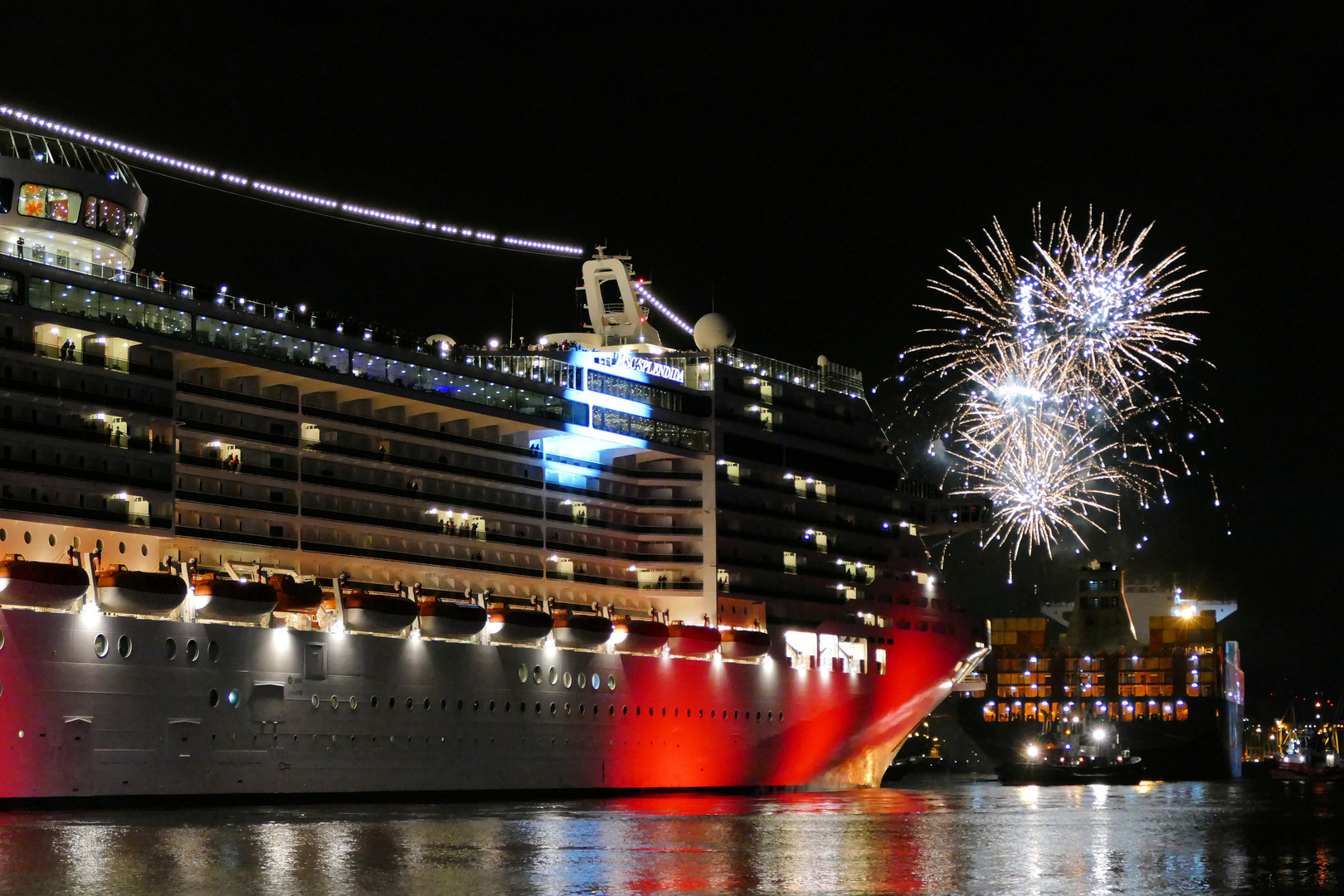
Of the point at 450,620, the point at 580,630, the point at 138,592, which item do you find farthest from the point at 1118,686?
the point at 138,592

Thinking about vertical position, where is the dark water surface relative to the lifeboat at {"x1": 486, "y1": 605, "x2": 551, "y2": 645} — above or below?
below

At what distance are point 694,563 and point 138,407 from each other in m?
23.1

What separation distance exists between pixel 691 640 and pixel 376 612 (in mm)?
14131

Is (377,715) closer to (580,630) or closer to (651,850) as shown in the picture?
(580,630)

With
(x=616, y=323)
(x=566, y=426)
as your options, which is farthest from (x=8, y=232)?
(x=616, y=323)

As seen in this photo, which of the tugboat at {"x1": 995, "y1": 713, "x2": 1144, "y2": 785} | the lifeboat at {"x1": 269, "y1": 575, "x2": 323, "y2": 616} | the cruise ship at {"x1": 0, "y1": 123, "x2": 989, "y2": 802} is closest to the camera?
the cruise ship at {"x1": 0, "y1": 123, "x2": 989, "y2": 802}

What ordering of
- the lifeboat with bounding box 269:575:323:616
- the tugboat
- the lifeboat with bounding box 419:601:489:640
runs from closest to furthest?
1. the lifeboat with bounding box 269:575:323:616
2. the lifeboat with bounding box 419:601:489:640
3. the tugboat

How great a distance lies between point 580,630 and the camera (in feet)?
179

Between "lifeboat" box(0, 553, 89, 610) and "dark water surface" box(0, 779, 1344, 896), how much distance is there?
4.88m

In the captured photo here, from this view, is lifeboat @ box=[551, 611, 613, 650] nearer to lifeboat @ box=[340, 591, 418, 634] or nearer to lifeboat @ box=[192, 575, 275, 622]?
lifeboat @ box=[340, 591, 418, 634]

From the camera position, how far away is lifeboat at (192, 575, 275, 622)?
43.7 metres

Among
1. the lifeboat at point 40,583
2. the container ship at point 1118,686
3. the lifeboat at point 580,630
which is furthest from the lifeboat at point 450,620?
the container ship at point 1118,686

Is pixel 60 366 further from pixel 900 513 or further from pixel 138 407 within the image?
pixel 900 513

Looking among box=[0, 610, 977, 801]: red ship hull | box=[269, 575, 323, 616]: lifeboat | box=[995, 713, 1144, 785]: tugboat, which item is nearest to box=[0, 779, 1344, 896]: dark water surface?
box=[0, 610, 977, 801]: red ship hull
